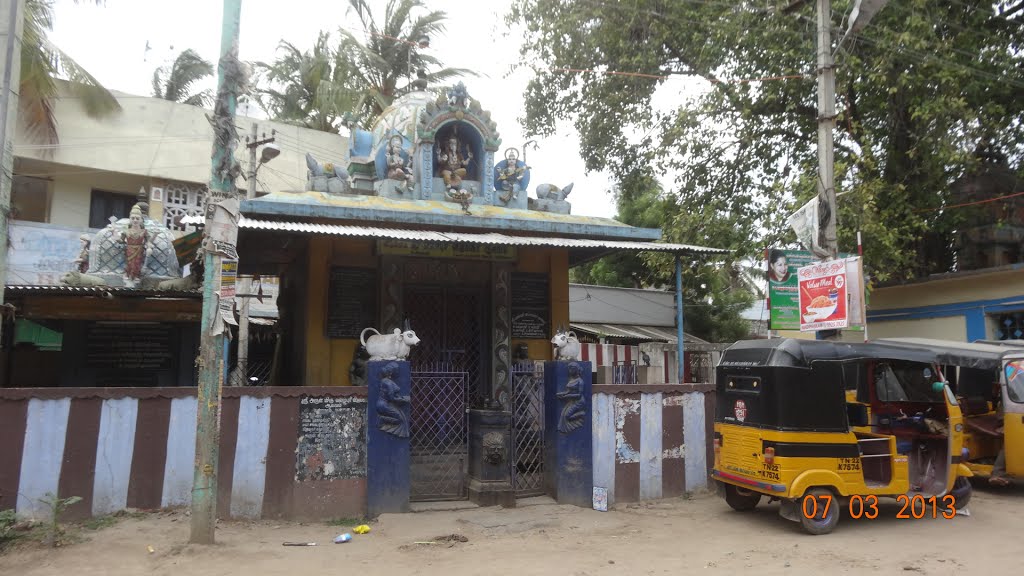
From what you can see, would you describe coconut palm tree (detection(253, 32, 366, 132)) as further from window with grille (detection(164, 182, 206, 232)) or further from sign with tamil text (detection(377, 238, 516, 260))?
sign with tamil text (detection(377, 238, 516, 260))

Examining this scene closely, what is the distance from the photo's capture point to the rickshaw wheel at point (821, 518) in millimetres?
6961

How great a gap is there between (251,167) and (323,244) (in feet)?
18.1

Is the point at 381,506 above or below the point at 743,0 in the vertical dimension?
below

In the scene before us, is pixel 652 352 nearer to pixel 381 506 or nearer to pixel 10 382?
pixel 381 506

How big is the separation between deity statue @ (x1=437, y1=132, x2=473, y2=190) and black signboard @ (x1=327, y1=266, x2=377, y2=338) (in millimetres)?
2034

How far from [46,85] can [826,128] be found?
15.7 m

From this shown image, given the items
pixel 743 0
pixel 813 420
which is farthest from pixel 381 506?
pixel 743 0

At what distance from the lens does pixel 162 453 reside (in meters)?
6.77

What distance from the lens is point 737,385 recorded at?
7699 mm

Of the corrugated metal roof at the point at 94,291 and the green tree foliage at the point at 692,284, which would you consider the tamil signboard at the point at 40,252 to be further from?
the green tree foliage at the point at 692,284

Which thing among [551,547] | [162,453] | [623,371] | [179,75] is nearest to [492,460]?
[551,547]

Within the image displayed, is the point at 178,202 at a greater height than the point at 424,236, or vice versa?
the point at 178,202

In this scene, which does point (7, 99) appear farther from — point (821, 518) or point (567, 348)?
point (821, 518)

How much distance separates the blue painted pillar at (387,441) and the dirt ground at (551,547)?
0.77 feet
